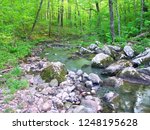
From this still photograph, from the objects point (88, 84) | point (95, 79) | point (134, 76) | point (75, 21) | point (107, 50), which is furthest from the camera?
point (75, 21)

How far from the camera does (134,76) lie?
11156mm

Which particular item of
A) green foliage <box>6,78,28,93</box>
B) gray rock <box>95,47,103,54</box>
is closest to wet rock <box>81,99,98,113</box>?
green foliage <box>6,78,28,93</box>

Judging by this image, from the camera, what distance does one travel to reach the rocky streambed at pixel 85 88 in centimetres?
826

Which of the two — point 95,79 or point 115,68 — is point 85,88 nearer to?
point 95,79

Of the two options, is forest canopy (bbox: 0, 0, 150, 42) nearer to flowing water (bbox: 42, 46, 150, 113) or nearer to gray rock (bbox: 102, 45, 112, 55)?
gray rock (bbox: 102, 45, 112, 55)

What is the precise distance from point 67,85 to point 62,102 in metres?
1.74

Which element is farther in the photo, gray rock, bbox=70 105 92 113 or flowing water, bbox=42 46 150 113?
flowing water, bbox=42 46 150 113

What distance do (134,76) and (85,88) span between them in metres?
2.31

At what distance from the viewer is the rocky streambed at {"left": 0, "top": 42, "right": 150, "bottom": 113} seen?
826cm

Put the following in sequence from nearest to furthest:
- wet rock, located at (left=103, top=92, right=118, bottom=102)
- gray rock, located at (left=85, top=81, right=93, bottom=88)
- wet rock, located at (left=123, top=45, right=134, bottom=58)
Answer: wet rock, located at (left=103, top=92, right=118, bottom=102) → gray rock, located at (left=85, top=81, right=93, bottom=88) → wet rock, located at (left=123, top=45, right=134, bottom=58)

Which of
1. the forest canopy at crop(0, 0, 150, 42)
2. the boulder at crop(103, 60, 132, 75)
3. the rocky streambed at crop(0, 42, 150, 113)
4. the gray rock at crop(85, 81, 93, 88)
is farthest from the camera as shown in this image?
the forest canopy at crop(0, 0, 150, 42)

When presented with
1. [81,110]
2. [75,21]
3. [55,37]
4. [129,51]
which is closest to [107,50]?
[129,51]

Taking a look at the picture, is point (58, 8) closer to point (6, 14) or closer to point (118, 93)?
point (6, 14)

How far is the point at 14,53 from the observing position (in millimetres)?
15773
